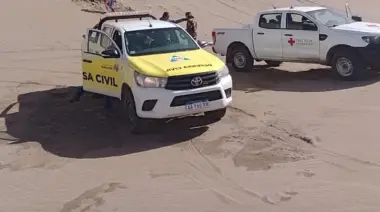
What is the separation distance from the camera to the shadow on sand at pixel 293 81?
597 inches

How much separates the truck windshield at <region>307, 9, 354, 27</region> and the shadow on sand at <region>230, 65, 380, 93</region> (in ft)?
3.93

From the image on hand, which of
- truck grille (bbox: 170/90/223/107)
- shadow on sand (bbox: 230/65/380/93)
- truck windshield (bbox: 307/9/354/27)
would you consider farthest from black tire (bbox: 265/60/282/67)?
truck grille (bbox: 170/90/223/107)

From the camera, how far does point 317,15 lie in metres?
16.4

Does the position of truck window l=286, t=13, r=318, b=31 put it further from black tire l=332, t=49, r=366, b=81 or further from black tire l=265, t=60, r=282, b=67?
black tire l=265, t=60, r=282, b=67

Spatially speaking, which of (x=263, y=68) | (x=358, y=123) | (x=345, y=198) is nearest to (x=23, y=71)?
(x=263, y=68)

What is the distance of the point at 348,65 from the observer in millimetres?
15617

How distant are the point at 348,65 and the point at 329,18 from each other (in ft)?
4.65

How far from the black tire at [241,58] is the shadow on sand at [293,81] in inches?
6.3

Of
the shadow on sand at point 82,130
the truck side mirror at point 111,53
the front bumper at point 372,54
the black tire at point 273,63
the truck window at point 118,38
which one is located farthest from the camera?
the black tire at point 273,63

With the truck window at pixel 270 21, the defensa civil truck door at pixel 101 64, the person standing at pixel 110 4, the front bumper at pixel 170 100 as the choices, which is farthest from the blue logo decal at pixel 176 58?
the person standing at pixel 110 4

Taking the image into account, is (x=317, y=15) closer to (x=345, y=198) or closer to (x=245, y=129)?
(x=245, y=129)

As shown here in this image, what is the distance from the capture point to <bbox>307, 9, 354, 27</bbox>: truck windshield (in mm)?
16219

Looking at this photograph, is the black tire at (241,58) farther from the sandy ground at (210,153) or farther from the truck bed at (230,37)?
the sandy ground at (210,153)

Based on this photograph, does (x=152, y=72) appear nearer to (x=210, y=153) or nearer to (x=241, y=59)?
(x=210, y=153)
